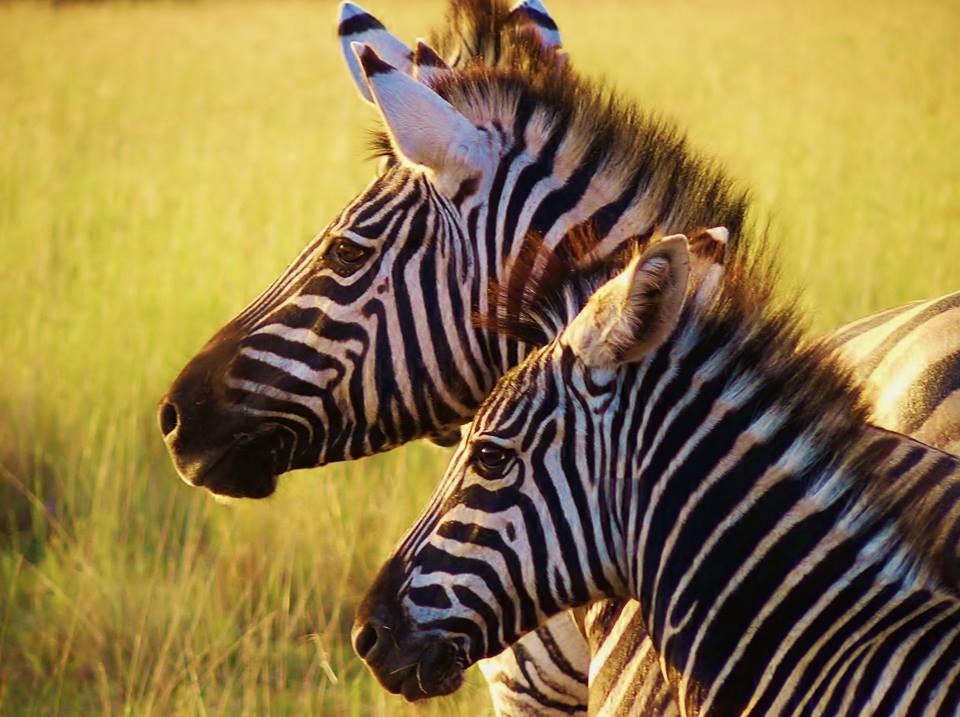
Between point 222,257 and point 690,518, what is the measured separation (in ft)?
23.8

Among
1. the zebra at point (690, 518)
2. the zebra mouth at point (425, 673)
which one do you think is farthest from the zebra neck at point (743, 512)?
the zebra mouth at point (425, 673)

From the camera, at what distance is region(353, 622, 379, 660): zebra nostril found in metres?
2.75

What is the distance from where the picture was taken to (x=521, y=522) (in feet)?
8.74

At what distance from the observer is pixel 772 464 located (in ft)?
8.34

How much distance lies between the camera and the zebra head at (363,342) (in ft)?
11.6

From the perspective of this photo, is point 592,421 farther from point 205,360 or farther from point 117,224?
point 117,224

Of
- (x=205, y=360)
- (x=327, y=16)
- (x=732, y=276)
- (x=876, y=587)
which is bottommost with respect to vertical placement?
(x=205, y=360)

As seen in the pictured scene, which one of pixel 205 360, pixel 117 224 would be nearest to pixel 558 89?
pixel 205 360

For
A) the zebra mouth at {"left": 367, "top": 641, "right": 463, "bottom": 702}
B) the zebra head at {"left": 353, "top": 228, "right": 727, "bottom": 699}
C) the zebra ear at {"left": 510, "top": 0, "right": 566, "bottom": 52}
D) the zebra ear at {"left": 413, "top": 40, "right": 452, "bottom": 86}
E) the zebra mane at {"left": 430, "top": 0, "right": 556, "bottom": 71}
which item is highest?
the zebra ear at {"left": 510, "top": 0, "right": 566, "bottom": 52}

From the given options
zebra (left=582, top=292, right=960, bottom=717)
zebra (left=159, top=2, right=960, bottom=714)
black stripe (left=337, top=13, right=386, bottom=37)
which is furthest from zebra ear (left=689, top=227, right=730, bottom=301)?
black stripe (left=337, top=13, right=386, bottom=37)

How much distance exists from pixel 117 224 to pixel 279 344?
7.71m

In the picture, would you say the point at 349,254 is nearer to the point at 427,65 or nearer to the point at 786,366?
the point at 427,65

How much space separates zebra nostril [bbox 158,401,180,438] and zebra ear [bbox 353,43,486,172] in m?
0.99

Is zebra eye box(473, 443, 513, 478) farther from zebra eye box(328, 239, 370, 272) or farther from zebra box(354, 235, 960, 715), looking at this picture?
zebra eye box(328, 239, 370, 272)
